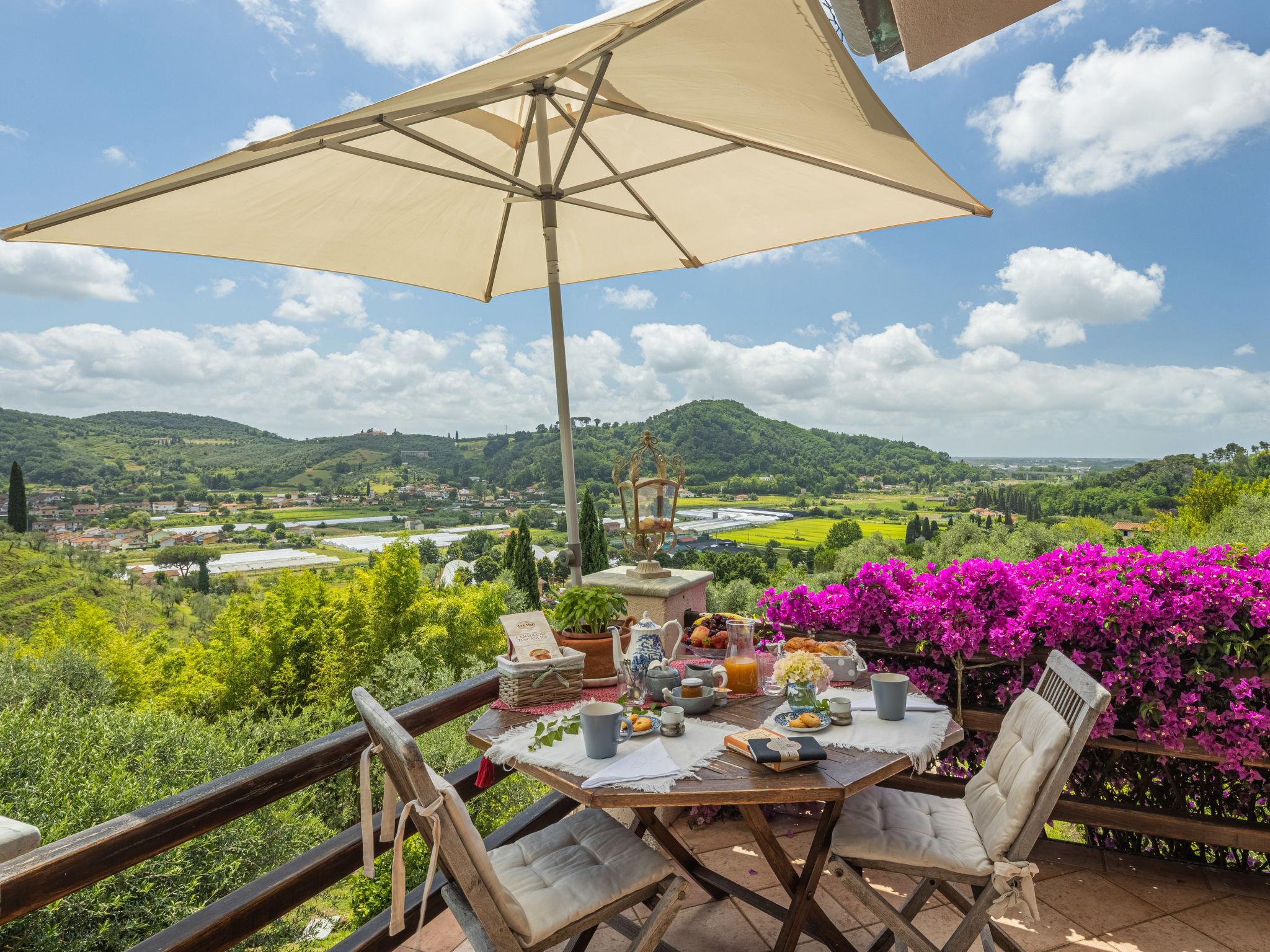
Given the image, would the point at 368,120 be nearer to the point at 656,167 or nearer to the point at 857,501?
the point at 656,167

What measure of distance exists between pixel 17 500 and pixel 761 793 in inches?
671

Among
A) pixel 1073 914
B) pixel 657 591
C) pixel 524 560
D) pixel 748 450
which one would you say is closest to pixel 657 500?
pixel 657 591

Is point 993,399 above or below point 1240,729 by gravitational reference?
above

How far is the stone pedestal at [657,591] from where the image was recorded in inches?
115

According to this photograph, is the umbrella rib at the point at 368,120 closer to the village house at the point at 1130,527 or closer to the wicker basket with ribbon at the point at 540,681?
the wicker basket with ribbon at the point at 540,681

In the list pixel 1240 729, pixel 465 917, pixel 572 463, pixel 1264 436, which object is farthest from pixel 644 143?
pixel 1264 436

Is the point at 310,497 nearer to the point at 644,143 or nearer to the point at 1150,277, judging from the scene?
the point at 644,143

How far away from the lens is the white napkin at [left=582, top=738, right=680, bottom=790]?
1.56m

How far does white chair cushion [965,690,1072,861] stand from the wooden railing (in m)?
1.36

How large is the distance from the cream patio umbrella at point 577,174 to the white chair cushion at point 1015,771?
4.80ft

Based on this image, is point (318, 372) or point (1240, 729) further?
point (318, 372)

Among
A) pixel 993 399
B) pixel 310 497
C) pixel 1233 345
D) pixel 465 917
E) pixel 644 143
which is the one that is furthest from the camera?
pixel 1233 345

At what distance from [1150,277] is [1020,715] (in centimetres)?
3766

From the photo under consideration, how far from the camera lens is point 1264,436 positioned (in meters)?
12.9
